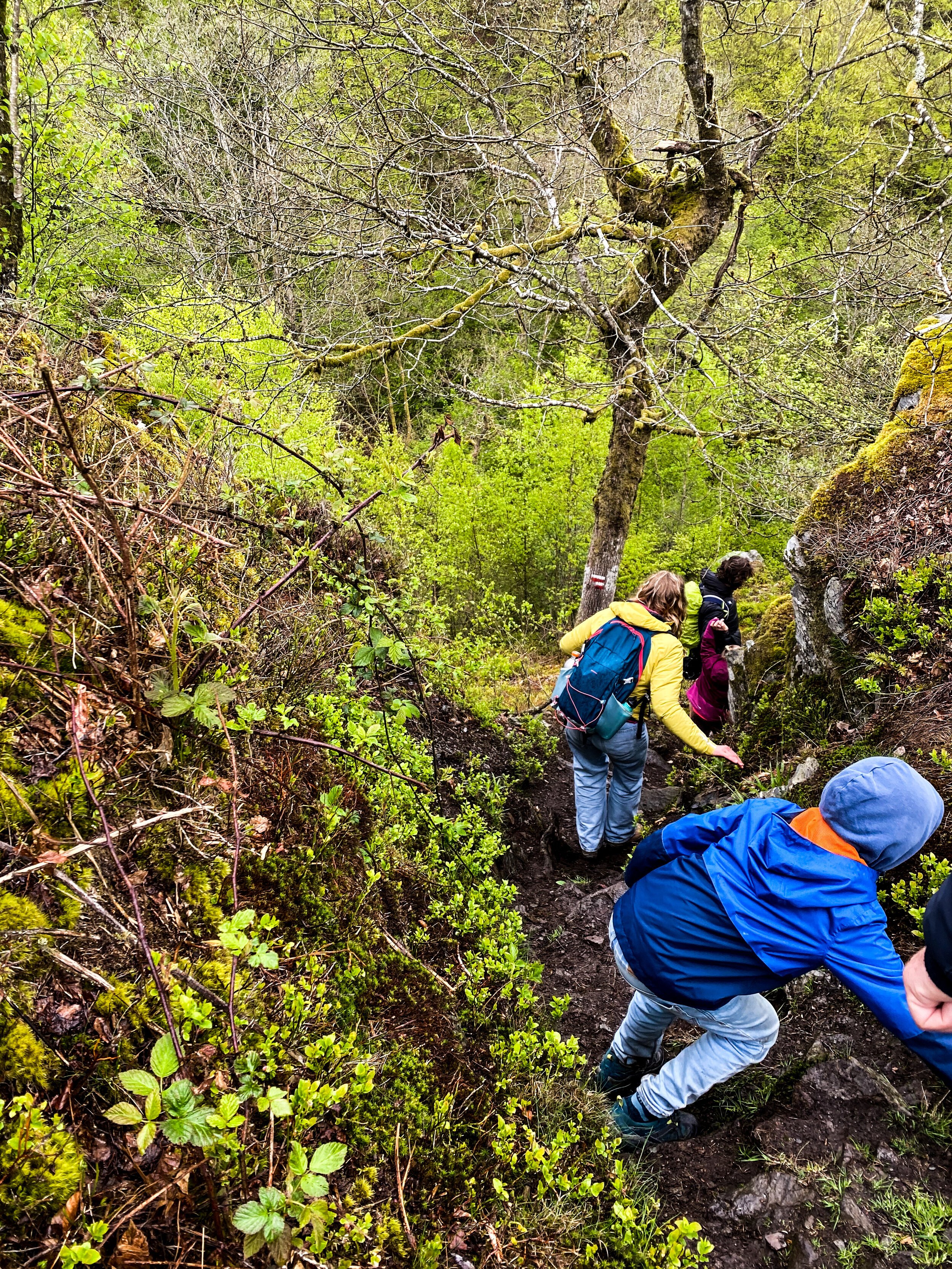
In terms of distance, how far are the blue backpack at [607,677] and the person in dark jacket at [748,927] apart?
1360 mm

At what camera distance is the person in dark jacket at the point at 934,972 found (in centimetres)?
182

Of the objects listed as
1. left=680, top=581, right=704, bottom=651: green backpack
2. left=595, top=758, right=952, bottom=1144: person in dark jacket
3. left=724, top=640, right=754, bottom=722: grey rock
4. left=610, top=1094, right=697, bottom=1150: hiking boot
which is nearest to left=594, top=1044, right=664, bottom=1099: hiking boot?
left=595, top=758, right=952, bottom=1144: person in dark jacket

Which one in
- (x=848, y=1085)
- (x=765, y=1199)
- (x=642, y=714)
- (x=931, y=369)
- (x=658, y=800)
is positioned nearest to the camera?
(x=765, y=1199)

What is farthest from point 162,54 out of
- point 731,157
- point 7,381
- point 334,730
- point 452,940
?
point 452,940

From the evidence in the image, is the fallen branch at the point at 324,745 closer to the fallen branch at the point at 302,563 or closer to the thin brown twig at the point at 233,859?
the thin brown twig at the point at 233,859

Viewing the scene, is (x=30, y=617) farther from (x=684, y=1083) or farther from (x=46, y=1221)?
(x=684, y=1083)

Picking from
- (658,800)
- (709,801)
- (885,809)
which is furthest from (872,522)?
(885,809)

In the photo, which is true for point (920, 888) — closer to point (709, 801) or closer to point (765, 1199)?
point (765, 1199)

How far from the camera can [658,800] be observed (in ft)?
18.5

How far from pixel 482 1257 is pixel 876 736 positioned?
3028 millimetres

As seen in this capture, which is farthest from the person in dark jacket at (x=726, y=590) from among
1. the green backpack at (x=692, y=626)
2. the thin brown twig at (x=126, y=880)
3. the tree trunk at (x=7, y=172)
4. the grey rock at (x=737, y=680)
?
the tree trunk at (x=7, y=172)

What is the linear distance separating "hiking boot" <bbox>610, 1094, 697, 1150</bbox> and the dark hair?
3.82 meters

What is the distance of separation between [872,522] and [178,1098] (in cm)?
462

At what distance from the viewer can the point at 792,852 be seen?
224 centimetres
